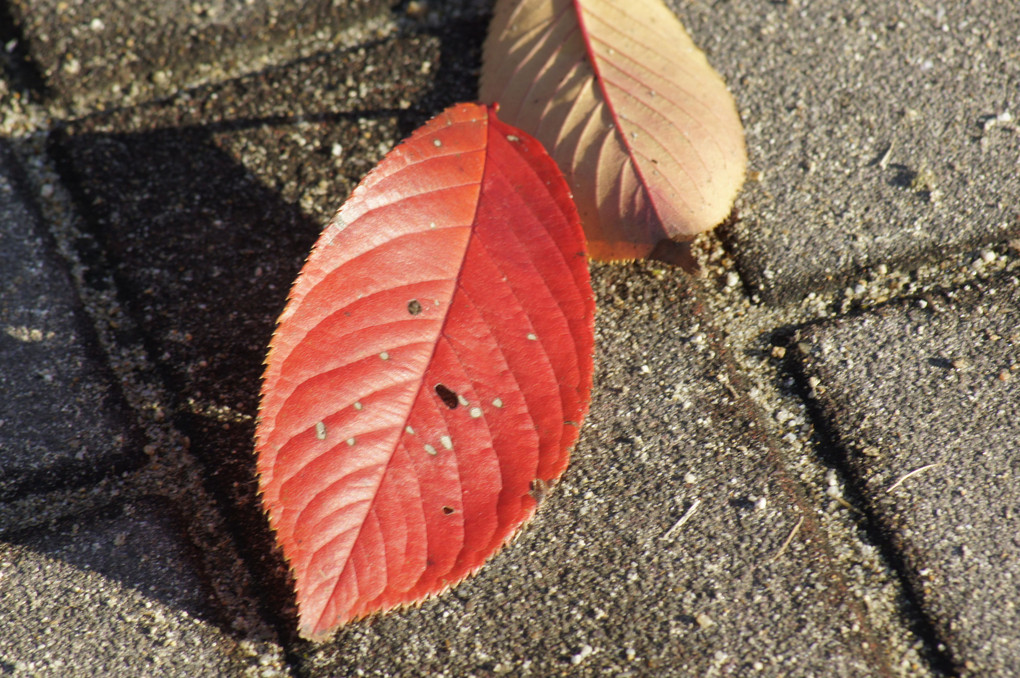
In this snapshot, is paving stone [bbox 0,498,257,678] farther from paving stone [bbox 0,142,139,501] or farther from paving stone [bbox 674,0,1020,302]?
paving stone [bbox 674,0,1020,302]

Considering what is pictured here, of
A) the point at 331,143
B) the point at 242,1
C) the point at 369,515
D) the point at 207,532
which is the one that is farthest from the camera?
the point at 242,1

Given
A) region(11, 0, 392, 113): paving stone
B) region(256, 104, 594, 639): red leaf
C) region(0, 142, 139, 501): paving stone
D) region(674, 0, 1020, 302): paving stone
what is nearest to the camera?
region(256, 104, 594, 639): red leaf

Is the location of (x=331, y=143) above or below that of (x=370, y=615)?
above

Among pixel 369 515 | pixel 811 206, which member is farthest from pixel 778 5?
pixel 369 515

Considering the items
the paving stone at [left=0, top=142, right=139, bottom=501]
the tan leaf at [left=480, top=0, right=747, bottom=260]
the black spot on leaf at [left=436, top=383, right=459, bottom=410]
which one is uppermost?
the tan leaf at [left=480, top=0, right=747, bottom=260]

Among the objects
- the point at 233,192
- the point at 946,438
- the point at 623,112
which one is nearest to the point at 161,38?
the point at 233,192

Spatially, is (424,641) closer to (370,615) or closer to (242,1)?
(370,615)

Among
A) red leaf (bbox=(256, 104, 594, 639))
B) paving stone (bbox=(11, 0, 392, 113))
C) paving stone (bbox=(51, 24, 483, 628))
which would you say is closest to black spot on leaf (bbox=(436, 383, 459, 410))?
red leaf (bbox=(256, 104, 594, 639))
